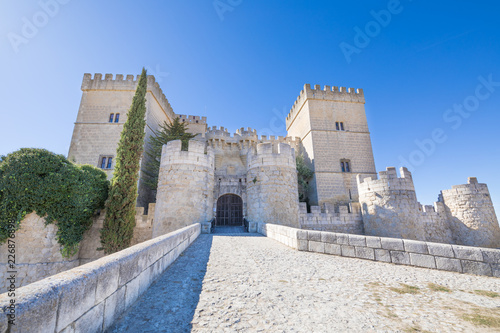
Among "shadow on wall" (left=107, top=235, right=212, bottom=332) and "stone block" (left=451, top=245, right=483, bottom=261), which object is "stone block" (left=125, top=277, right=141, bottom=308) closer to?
"shadow on wall" (left=107, top=235, right=212, bottom=332)

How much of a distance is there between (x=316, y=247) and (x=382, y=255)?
1384mm

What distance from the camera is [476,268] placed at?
3545 millimetres

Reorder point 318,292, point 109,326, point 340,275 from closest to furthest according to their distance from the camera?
point 109,326 → point 318,292 → point 340,275

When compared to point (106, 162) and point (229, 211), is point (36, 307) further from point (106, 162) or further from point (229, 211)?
point (106, 162)

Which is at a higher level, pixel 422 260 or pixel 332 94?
pixel 332 94

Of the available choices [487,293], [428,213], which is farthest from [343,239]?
[428,213]

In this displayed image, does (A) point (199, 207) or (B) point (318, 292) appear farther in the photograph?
(A) point (199, 207)

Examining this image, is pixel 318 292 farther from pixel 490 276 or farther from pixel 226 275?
pixel 490 276

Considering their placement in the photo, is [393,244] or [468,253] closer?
[468,253]

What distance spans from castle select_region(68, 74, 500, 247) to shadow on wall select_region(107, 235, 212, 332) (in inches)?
238

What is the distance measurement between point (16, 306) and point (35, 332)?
20cm

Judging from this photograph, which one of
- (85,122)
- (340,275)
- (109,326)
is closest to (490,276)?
(340,275)

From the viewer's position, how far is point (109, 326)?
76.2 inches

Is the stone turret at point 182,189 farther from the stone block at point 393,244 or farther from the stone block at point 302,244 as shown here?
the stone block at point 393,244
